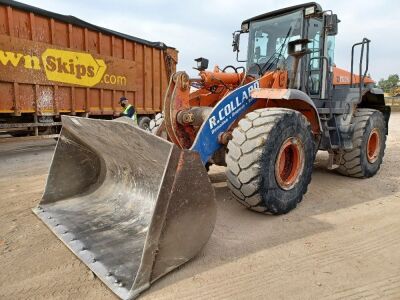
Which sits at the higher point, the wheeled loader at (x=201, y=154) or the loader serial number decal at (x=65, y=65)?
the loader serial number decal at (x=65, y=65)

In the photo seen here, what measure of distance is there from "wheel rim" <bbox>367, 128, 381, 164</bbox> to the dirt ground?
140 cm

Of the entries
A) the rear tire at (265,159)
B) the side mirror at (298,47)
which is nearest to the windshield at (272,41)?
the side mirror at (298,47)

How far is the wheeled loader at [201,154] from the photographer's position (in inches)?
94.6

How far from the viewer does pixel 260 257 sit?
274 cm

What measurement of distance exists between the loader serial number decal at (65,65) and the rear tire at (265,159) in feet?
20.3

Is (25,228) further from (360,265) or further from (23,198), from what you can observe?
(360,265)

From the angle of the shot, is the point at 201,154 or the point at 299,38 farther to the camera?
the point at 299,38

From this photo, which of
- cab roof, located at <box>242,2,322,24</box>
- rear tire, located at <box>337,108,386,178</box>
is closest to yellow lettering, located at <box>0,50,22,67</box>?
cab roof, located at <box>242,2,322,24</box>

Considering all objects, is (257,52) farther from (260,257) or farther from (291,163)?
(260,257)

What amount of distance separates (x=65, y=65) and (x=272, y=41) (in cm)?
563

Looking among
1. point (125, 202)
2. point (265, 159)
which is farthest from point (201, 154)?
point (125, 202)

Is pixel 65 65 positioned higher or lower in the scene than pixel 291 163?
higher

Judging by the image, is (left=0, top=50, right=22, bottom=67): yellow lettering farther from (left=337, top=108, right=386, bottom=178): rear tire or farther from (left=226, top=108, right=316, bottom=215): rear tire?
(left=337, top=108, right=386, bottom=178): rear tire

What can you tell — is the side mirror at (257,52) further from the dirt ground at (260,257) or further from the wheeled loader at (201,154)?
the dirt ground at (260,257)
